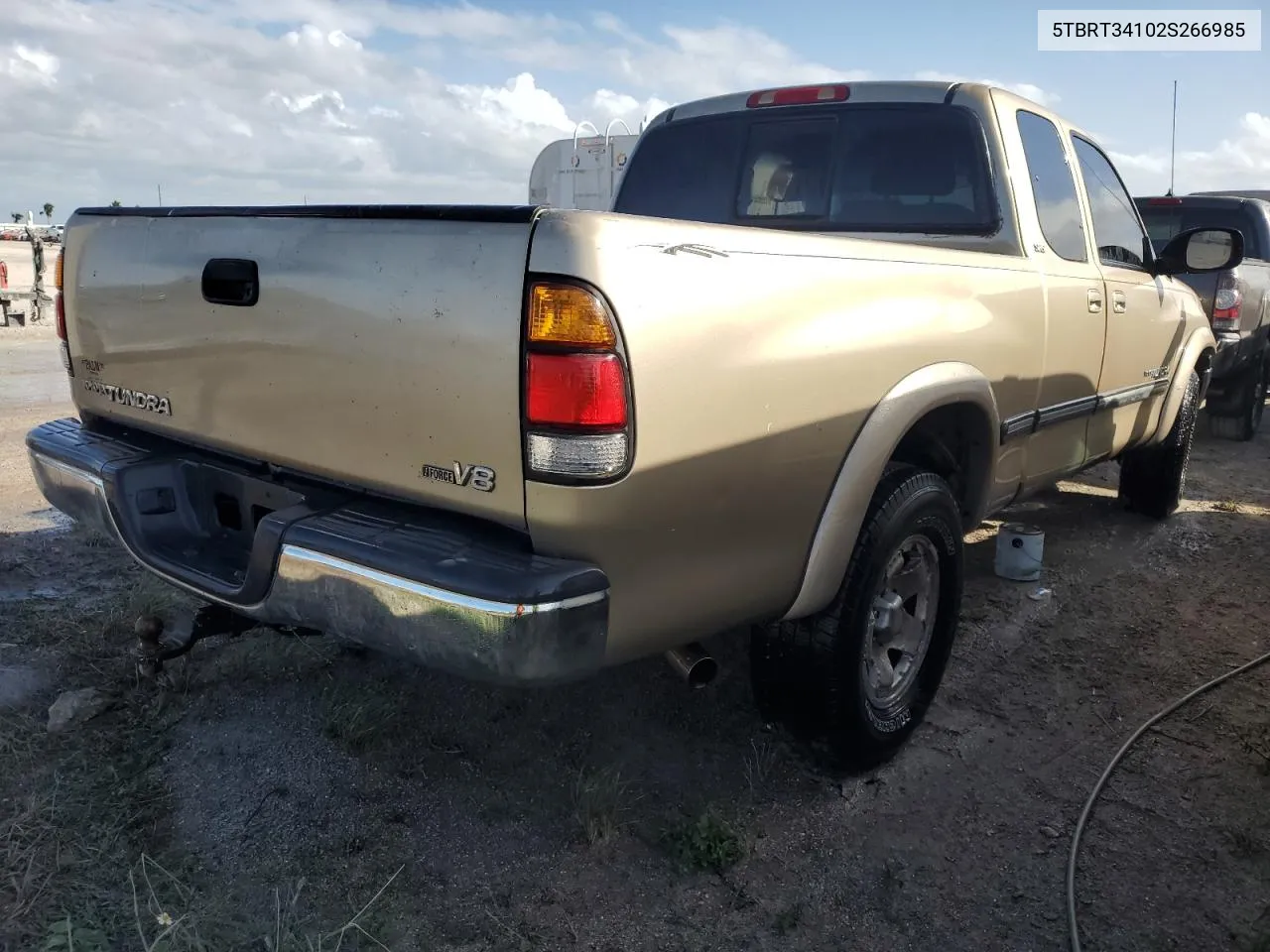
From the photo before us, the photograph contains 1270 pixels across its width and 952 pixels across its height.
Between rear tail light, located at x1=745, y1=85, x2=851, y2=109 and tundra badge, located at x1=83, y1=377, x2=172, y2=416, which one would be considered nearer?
tundra badge, located at x1=83, y1=377, x2=172, y2=416

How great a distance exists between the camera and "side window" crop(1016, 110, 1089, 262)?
3789 millimetres

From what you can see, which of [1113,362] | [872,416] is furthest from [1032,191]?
[872,416]

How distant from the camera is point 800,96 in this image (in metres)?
3.97

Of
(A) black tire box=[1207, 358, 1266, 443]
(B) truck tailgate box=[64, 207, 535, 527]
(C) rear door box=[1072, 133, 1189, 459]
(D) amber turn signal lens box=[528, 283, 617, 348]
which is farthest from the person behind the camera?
(A) black tire box=[1207, 358, 1266, 443]

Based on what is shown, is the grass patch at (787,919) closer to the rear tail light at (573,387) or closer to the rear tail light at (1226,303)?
the rear tail light at (573,387)

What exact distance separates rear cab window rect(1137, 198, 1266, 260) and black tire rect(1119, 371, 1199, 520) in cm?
306

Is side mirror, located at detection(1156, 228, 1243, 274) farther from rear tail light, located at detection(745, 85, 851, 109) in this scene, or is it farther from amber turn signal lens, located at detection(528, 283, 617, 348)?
amber turn signal lens, located at detection(528, 283, 617, 348)

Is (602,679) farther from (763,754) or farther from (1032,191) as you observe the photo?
(1032,191)

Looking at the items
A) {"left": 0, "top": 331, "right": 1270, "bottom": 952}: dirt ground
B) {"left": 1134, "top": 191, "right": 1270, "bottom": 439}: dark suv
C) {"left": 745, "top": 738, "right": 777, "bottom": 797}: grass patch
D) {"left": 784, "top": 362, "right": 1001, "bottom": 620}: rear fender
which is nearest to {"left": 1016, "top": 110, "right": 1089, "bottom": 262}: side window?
{"left": 784, "top": 362, "right": 1001, "bottom": 620}: rear fender

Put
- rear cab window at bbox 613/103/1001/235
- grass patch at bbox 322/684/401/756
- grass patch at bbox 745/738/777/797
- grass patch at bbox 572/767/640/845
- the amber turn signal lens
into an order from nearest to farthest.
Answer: the amber turn signal lens < grass patch at bbox 572/767/640/845 < grass patch at bbox 745/738/777/797 < grass patch at bbox 322/684/401/756 < rear cab window at bbox 613/103/1001/235

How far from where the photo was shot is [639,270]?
6.70 feet

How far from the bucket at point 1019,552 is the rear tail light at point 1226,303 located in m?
A: 3.95

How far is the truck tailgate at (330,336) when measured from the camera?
6.88 ft

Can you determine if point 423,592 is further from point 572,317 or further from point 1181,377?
point 1181,377
